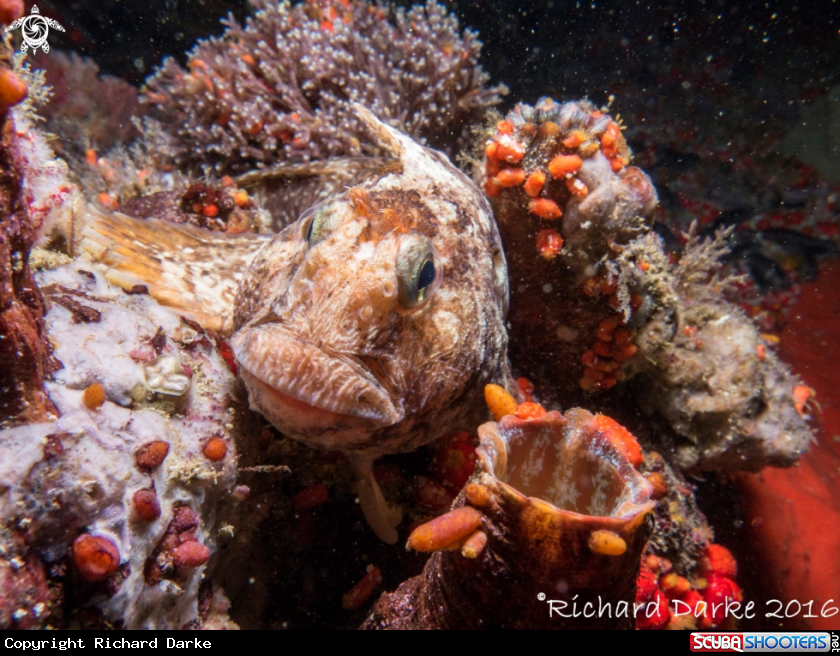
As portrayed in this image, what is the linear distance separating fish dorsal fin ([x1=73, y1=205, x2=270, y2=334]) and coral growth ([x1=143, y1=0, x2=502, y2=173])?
1901 mm

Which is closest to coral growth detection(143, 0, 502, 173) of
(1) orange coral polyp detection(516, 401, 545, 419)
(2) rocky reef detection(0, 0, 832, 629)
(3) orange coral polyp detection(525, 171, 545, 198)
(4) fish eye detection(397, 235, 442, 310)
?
(2) rocky reef detection(0, 0, 832, 629)

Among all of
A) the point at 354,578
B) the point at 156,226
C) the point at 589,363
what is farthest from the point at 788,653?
the point at 156,226

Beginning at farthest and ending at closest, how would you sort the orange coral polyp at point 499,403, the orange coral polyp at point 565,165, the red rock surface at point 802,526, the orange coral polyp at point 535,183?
the red rock surface at point 802,526 < the orange coral polyp at point 535,183 < the orange coral polyp at point 565,165 < the orange coral polyp at point 499,403

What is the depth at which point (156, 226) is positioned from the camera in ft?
11.8

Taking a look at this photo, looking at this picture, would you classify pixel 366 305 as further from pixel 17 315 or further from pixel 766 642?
pixel 766 642

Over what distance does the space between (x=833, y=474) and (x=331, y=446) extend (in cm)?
615

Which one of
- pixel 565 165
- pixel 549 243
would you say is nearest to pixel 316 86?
pixel 565 165

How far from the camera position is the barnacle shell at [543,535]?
173 cm

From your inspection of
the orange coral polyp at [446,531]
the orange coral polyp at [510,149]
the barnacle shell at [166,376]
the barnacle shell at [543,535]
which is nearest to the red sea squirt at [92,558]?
the barnacle shell at [166,376]

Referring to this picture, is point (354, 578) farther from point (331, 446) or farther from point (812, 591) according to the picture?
point (812, 591)

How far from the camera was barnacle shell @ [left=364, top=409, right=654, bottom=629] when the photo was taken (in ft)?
5.66

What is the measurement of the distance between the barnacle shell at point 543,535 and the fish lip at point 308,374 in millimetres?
595

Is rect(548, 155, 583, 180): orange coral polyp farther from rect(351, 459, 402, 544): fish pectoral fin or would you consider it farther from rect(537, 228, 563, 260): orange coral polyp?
rect(351, 459, 402, 544): fish pectoral fin

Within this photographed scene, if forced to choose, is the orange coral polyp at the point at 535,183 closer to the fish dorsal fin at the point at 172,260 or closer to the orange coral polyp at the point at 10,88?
the fish dorsal fin at the point at 172,260
